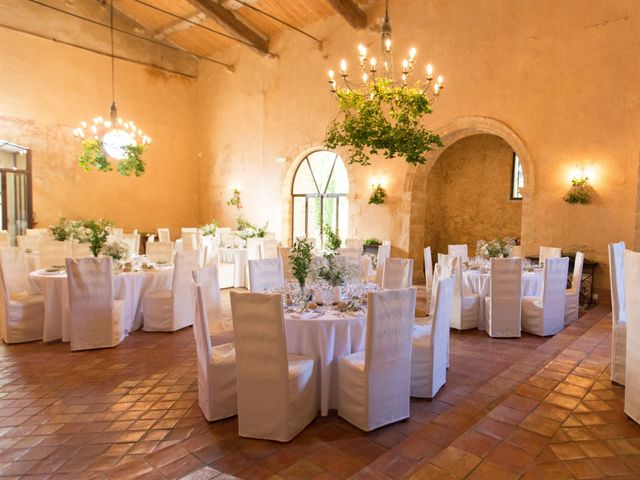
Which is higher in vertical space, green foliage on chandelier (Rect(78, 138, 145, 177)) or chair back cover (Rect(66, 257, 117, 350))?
green foliage on chandelier (Rect(78, 138, 145, 177))

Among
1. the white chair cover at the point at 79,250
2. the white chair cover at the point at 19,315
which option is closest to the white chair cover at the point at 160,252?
the white chair cover at the point at 79,250

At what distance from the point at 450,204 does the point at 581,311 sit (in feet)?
18.1

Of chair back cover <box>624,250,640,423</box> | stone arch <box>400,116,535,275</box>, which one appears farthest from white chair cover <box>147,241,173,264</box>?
chair back cover <box>624,250,640,423</box>

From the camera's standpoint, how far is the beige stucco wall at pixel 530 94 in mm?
6535

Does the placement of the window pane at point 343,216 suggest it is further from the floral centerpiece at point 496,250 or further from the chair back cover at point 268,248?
the floral centerpiece at point 496,250

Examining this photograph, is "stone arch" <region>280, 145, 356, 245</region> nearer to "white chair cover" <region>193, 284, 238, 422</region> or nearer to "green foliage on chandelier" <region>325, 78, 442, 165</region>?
"green foliage on chandelier" <region>325, 78, 442, 165</region>

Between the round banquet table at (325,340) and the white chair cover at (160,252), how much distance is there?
12.8 ft

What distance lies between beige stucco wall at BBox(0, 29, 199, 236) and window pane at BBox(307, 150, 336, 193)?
15.3 feet

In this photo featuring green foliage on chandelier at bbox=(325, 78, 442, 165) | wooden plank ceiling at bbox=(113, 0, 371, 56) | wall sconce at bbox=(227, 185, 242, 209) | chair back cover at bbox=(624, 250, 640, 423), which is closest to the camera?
chair back cover at bbox=(624, 250, 640, 423)

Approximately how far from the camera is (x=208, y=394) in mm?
2982

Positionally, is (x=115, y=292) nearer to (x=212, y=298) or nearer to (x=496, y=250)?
(x=212, y=298)

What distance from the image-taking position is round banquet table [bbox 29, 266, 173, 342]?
15.6ft

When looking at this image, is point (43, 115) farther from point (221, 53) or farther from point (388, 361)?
point (388, 361)

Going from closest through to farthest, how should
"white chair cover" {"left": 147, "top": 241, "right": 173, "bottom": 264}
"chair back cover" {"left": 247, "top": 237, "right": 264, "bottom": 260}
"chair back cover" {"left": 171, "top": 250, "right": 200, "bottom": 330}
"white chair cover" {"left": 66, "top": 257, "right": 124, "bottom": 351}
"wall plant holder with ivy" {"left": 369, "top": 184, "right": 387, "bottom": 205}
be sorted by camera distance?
"white chair cover" {"left": 66, "top": 257, "right": 124, "bottom": 351}, "chair back cover" {"left": 171, "top": 250, "right": 200, "bottom": 330}, "white chair cover" {"left": 147, "top": 241, "right": 173, "bottom": 264}, "chair back cover" {"left": 247, "top": 237, "right": 264, "bottom": 260}, "wall plant holder with ivy" {"left": 369, "top": 184, "right": 387, "bottom": 205}
